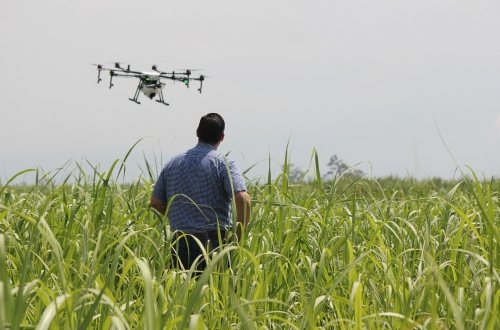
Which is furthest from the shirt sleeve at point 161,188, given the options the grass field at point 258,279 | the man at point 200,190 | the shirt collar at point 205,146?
the shirt collar at point 205,146

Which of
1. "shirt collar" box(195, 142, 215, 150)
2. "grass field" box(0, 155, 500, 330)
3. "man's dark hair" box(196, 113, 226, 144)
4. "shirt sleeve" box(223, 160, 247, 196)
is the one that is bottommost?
"grass field" box(0, 155, 500, 330)

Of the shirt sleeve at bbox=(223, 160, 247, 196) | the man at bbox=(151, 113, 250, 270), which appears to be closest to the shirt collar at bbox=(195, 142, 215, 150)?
the man at bbox=(151, 113, 250, 270)

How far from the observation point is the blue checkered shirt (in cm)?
494

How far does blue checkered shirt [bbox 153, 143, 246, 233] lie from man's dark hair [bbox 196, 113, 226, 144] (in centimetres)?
7

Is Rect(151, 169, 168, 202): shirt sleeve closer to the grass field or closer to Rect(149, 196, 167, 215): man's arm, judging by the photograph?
Rect(149, 196, 167, 215): man's arm

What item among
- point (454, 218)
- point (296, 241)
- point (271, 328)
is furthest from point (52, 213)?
point (454, 218)

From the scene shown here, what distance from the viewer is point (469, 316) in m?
3.11

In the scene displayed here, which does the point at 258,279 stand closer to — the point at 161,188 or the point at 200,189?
the point at 200,189

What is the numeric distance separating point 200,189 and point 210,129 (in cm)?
41

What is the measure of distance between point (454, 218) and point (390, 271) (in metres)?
1.49

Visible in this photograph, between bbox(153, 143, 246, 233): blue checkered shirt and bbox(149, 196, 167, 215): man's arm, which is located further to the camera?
bbox(149, 196, 167, 215): man's arm

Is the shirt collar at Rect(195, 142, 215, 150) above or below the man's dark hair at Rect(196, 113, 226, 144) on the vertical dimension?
below

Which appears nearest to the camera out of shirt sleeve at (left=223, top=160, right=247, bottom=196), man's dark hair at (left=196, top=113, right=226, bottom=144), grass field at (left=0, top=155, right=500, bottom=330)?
grass field at (left=0, top=155, right=500, bottom=330)

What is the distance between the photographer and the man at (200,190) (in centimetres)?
493
